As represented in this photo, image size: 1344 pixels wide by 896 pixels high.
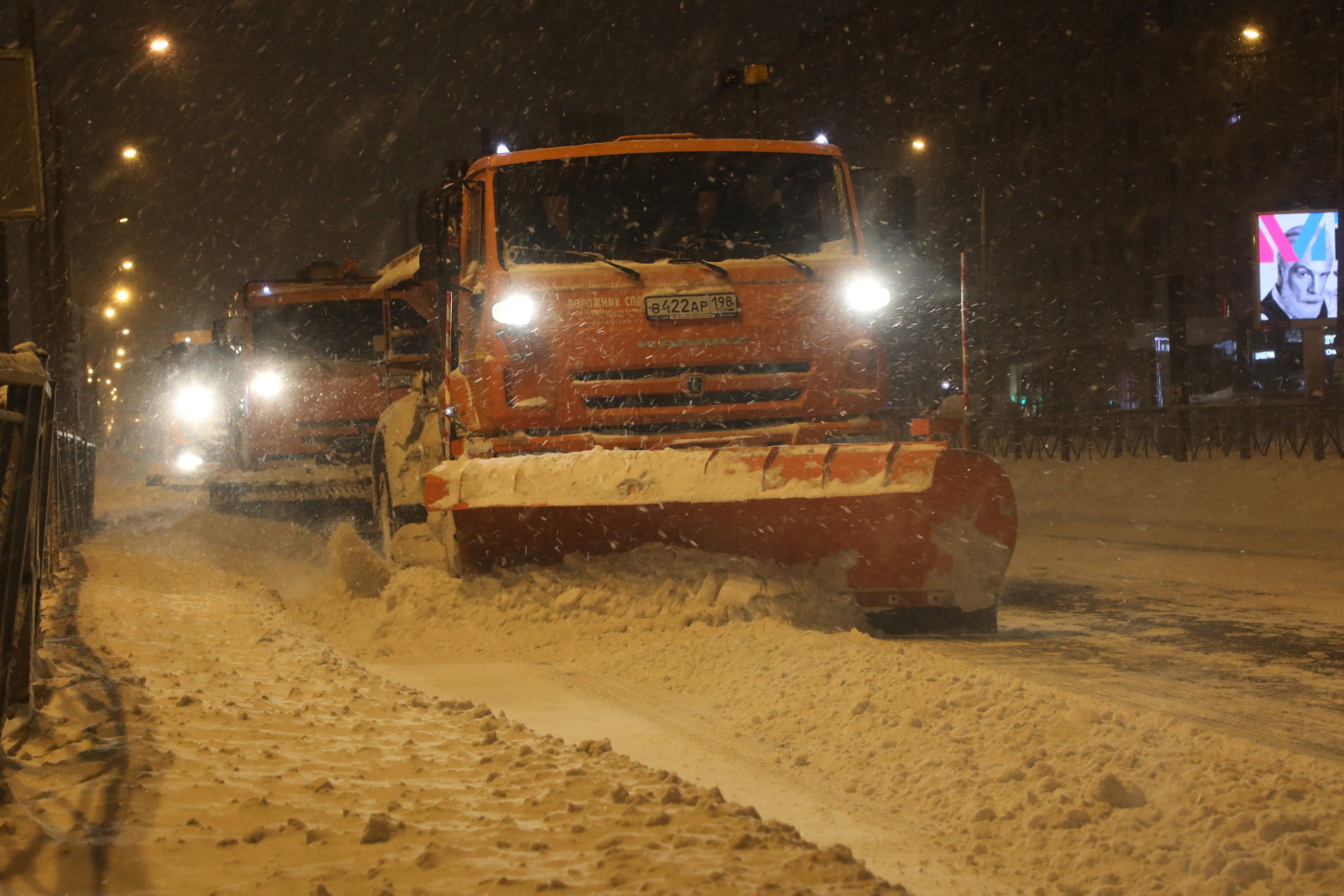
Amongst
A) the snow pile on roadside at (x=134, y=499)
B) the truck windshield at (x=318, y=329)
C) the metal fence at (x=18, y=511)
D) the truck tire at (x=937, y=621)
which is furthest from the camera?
the snow pile on roadside at (x=134, y=499)

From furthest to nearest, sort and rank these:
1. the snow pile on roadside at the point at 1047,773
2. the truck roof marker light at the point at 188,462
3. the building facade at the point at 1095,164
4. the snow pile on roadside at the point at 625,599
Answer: the building facade at the point at 1095,164 → the truck roof marker light at the point at 188,462 → the snow pile on roadside at the point at 625,599 → the snow pile on roadside at the point at 1047,773

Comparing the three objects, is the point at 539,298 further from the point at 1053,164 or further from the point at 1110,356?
the point at 1053,164

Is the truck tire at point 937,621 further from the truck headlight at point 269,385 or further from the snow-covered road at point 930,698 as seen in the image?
the truck headlight at point 269,385

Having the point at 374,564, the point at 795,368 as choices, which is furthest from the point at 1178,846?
the point at 374,564

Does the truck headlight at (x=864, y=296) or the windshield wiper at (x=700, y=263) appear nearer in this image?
the windshield wiper at (x=700, y=263)

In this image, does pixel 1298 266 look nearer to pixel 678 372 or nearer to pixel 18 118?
pixel 678 372

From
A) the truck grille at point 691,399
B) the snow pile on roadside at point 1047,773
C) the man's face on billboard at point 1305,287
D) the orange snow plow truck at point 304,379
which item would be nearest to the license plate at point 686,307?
the truck grille at point 691,399

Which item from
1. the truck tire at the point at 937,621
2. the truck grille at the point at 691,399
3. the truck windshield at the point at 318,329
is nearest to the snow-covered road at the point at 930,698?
the truck tire at the point at 937,621

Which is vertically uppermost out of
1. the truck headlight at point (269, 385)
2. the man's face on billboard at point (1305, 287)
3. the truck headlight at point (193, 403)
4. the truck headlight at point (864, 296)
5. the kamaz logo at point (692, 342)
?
the man's face on billboard at point (1305, 287)

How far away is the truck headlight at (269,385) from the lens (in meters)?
16.2

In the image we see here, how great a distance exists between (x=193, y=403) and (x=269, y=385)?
7846 millimetres

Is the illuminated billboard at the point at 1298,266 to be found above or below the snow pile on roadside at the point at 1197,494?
above

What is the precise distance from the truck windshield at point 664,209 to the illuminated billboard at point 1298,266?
A: 15.8 meters

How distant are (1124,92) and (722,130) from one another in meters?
28.5
